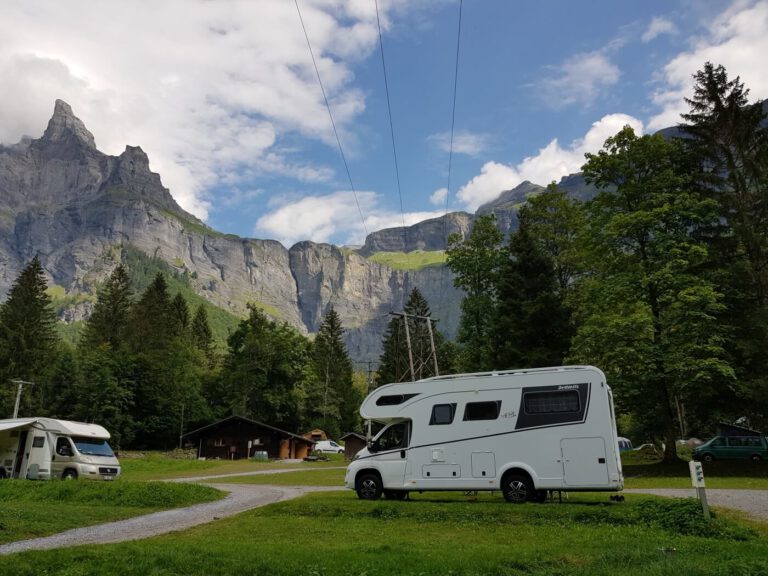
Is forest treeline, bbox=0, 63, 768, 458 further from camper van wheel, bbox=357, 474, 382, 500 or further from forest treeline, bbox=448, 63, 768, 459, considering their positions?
camper van wheel, bbox=357, 474, 382, 500

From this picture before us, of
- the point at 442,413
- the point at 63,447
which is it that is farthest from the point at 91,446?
the point at 442,413

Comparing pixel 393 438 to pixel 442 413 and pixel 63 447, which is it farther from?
pixel 63 447

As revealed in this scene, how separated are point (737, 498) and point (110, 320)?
255ft

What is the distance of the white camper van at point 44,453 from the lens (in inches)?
880

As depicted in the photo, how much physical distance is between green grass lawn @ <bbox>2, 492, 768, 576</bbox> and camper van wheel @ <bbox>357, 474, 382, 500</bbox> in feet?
6.35

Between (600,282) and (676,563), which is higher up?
(600,282)

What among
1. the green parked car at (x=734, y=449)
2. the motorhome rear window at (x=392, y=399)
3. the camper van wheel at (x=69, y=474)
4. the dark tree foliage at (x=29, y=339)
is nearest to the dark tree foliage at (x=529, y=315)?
the green parked car at (x=734, y=449)

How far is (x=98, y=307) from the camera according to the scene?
79562 mm

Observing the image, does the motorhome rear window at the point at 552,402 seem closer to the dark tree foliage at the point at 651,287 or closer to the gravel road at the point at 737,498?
the gravel road at the point at 737,498

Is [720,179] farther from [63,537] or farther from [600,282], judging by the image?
[63,537]

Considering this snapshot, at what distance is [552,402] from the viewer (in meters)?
14.7

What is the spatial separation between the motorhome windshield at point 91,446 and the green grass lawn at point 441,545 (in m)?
13.0

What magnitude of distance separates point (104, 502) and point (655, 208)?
2548cm

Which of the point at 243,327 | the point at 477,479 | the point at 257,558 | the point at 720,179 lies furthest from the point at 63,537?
the point at 243,327
